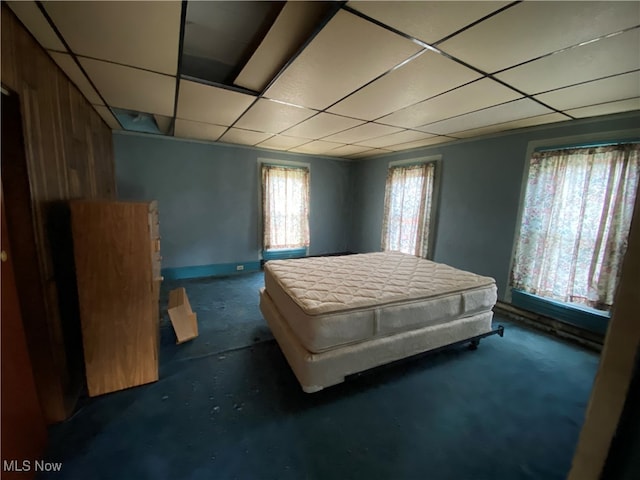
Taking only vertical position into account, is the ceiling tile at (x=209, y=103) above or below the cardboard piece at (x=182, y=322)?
above

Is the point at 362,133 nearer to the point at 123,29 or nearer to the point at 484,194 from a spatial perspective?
the point at 484,194

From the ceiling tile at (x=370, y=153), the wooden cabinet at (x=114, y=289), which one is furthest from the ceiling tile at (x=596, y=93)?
the wooden cabinet at (x=114, y=289)

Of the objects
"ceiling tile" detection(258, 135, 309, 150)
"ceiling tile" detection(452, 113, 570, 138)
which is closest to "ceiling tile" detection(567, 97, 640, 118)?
"ceiling tile" detection(452, 113, 570, 138)

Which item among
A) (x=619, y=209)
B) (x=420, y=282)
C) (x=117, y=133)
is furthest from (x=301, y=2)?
(x=117, y=133)

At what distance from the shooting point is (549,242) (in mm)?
2879

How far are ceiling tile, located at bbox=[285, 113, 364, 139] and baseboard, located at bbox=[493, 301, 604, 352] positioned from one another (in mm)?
3031

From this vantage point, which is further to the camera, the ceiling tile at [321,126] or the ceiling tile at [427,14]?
the ceiling tile at [321,126]

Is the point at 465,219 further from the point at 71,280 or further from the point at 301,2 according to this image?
the point at 71,280

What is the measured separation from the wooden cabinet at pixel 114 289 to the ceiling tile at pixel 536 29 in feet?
7.60

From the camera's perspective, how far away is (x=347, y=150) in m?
4.71

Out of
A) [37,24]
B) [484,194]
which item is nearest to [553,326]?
[484,194]

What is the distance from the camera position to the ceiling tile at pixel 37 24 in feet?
4.25

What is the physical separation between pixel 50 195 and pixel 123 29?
44.0 inches

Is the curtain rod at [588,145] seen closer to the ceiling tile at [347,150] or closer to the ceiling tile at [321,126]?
the ceiling tile at [321,126]
